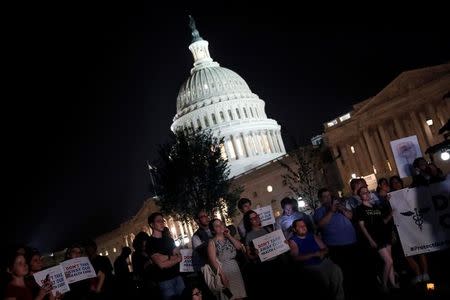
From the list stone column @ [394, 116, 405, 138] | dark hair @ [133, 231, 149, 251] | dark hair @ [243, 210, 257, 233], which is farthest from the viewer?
stone column @ [394, 116, 405, 138]

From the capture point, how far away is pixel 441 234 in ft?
29.6

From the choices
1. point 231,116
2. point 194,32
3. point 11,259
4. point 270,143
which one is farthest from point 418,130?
point 194,32

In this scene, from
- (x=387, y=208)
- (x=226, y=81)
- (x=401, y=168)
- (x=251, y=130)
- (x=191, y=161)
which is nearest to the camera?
(x=387, y=208)

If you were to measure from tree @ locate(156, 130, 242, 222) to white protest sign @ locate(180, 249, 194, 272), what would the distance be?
3594 cm

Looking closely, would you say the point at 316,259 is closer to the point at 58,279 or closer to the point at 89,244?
the point at 89,244

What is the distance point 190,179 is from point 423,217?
3707 centimetres

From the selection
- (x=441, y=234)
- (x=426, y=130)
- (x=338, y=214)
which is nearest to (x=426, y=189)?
(x=441, y=234)

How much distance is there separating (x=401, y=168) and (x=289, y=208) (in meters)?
4.74

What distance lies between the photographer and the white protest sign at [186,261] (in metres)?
9.06

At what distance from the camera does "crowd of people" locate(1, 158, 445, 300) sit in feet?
28.3

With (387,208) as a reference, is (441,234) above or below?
below

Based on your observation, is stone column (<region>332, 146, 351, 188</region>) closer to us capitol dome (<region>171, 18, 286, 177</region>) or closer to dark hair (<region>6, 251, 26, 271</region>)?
us capitol dome (<region>171, 18, 286, 177</region>)

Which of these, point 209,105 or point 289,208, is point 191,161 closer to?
point 289,208

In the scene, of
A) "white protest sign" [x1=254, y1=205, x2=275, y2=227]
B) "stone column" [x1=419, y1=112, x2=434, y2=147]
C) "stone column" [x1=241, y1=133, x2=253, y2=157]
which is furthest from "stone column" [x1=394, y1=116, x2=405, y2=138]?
"white protest sign" [x1=254, y1=205, x2=275, y2=227]
